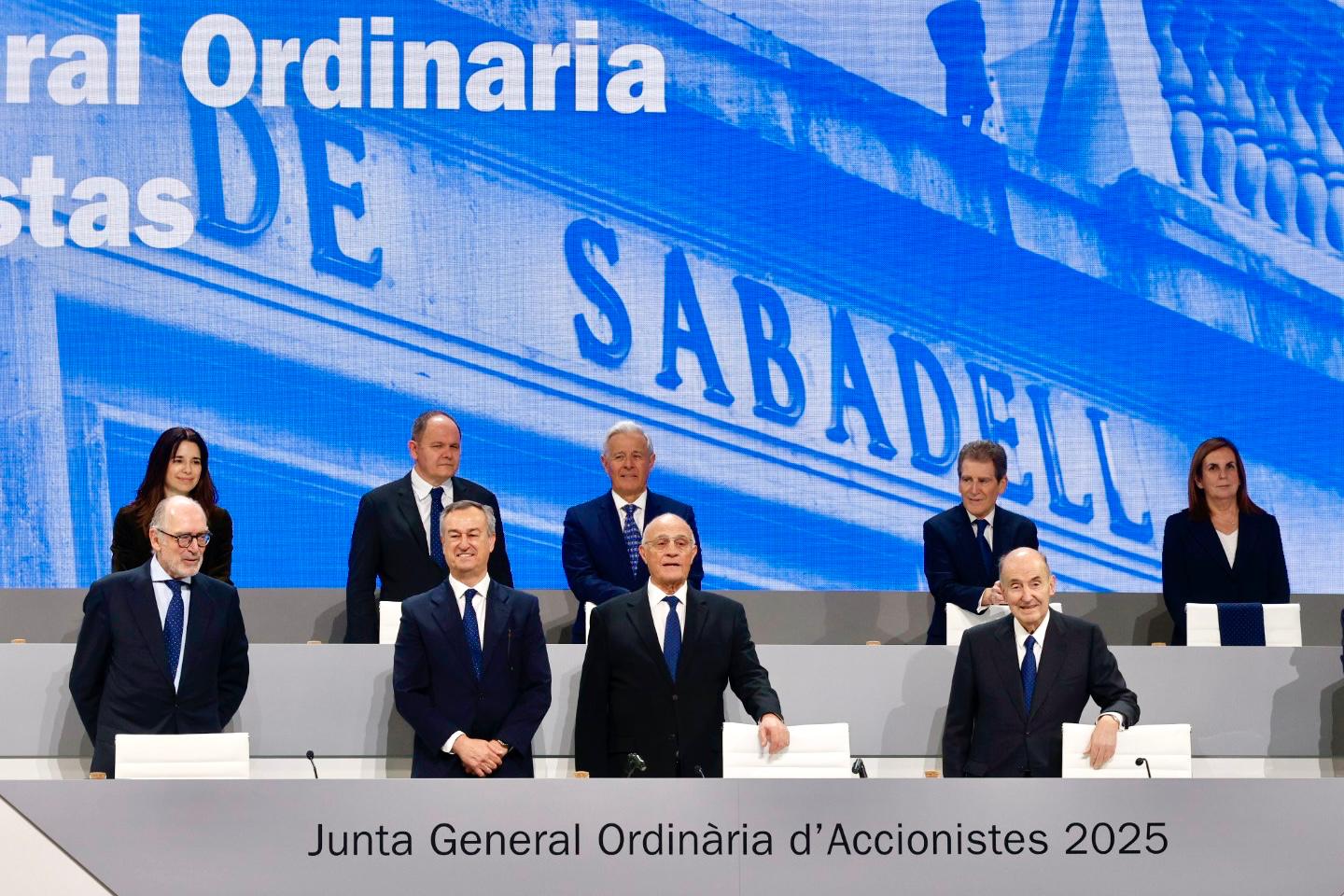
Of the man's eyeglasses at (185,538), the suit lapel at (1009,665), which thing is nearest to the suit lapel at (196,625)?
the man's eyeglasses at (185,538)

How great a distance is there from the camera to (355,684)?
193 inches

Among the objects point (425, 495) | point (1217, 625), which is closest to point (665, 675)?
point (425, 495)

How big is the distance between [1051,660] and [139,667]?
89.5 inches

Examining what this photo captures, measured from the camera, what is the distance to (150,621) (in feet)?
14.0

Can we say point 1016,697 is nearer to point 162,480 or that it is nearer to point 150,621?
point 150,621

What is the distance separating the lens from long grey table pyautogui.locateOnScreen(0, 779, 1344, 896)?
3.74m

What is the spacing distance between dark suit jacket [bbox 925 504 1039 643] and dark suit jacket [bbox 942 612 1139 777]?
0.99 metres

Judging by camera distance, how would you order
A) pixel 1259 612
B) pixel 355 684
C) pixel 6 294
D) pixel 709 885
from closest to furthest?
pixel 709 885 → pixel 355 684 → pixel 1259 612 → pixel 6 294

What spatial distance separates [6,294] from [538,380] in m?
2.06

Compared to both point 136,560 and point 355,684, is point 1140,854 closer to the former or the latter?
point 355,684

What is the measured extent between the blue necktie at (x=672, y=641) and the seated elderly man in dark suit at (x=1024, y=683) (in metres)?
0.71

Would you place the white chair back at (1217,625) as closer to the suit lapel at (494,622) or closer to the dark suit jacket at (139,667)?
the suit lapel at (494,622)

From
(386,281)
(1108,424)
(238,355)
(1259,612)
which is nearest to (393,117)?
(386,281)

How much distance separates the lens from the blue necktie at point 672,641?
4.42 metres
